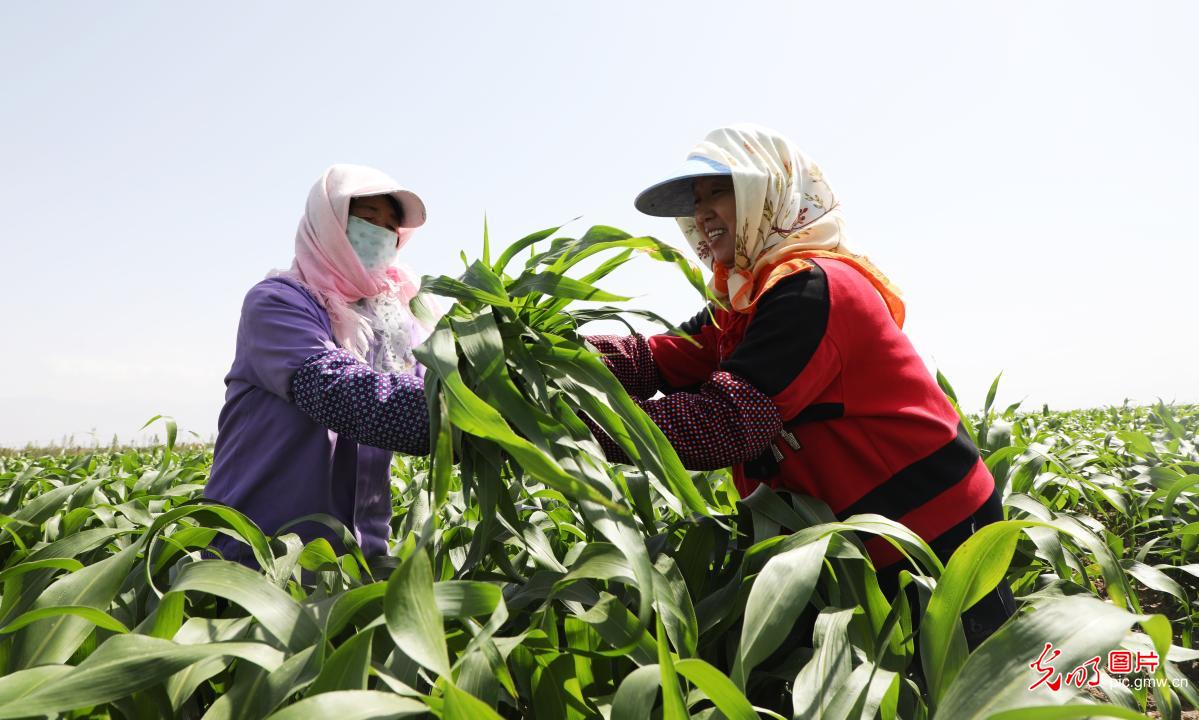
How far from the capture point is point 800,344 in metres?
1.42

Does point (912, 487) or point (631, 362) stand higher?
point (631, 362)

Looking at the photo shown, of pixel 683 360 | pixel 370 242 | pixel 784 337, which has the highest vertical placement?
pixel 370 242

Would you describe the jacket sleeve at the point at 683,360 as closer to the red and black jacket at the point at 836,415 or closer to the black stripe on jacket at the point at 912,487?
the red and black jacket at the point at 836,415

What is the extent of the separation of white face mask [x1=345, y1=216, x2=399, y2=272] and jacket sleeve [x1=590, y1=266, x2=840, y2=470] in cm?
101

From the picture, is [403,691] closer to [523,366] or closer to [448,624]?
[448,624]

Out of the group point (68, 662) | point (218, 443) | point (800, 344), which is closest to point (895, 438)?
point (800, 344)

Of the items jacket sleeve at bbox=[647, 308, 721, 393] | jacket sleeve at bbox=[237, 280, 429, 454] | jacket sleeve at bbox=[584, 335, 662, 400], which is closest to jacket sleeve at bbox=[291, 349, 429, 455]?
jacket sleeve at bbox=[237, 280, 429, 454]

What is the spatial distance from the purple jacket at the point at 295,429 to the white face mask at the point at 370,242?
22 centimetres

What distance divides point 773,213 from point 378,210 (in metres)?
1.06

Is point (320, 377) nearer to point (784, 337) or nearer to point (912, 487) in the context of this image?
point (784, 337)

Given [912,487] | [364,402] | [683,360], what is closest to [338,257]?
[364,402]

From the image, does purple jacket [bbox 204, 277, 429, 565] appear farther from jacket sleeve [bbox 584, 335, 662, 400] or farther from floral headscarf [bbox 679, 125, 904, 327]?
floral headscarf [bbox 679, 125, 904, 327]

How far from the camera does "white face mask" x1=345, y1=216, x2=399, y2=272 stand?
2.03 metres

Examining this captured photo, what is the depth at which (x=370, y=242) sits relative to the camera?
2.05 meters
